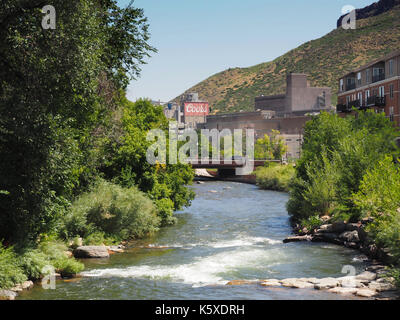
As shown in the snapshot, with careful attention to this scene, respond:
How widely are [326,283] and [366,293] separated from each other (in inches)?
75.7

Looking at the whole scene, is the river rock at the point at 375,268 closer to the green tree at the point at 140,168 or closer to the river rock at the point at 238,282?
the river rock at the point at 238,282

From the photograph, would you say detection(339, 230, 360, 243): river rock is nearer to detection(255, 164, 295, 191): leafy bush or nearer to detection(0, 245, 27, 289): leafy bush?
detection(0, 245, 27, 289): leafy bush

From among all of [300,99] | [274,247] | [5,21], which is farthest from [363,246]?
[300,99]

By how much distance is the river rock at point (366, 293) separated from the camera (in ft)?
58.6

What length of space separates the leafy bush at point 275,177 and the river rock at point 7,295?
54.4 meters

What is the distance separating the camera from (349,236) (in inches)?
1129

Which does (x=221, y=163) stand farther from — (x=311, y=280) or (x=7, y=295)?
(x=7, y=295)

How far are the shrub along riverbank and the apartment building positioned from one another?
62.7 ft

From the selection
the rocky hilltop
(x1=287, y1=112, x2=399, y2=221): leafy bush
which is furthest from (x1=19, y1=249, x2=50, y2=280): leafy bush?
the rocky hilltop

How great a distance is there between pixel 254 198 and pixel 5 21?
43765mm

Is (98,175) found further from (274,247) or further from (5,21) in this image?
(5,21)

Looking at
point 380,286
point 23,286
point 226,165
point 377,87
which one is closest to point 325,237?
point 380,286

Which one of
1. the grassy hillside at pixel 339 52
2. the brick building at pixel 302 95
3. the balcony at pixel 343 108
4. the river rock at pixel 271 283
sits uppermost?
the grassy hillside at pixel 339 52

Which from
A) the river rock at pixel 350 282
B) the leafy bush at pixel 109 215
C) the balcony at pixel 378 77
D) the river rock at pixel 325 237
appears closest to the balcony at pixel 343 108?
the balcony at pixel 378 77
